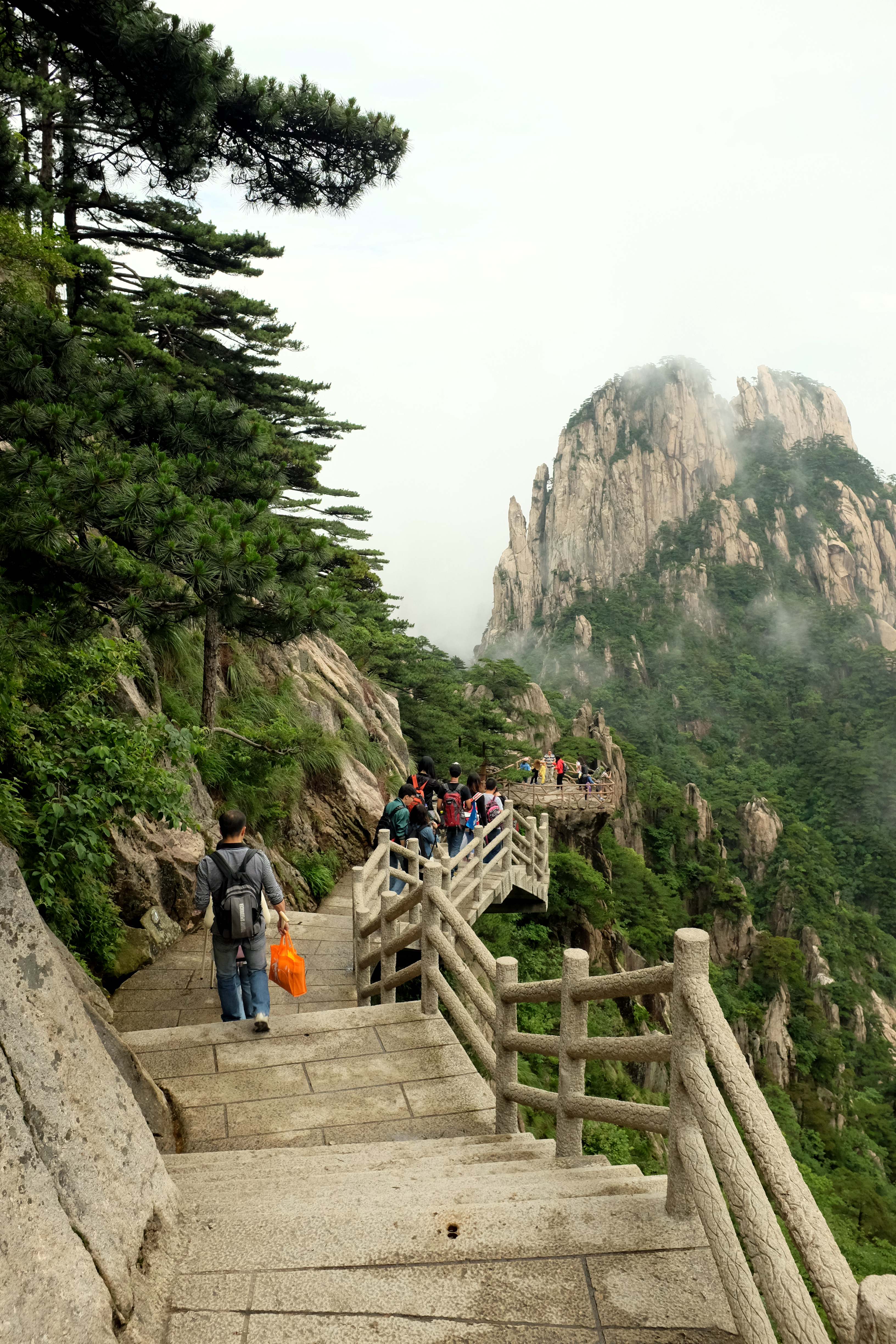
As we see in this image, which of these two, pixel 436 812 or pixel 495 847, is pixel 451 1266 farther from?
pixel 495 847

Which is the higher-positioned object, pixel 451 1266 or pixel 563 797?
pixel 563 797

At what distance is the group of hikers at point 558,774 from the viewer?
2650 centimetres

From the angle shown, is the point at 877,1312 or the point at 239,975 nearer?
the point at 877,1312

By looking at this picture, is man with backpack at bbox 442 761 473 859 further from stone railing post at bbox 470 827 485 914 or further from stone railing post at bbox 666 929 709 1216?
stone railing post at bbox 666 929 709 1216

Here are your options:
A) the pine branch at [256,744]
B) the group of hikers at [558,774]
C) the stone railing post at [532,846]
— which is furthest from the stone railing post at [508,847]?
the group of hikers at [558,774]

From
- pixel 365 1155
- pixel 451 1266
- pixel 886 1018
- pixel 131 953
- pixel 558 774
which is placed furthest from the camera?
pixel 886 1018

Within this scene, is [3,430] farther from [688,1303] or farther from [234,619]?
[688,1303]

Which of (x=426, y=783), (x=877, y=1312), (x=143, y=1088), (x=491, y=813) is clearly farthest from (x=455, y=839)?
(x=877, y=1312)

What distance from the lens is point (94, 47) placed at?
145 inches

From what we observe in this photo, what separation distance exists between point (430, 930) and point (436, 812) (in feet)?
23.2

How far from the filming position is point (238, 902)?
5.18 m

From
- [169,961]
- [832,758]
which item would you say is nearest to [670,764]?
[832,758]

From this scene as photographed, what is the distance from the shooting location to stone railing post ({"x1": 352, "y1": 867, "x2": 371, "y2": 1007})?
6941 mm

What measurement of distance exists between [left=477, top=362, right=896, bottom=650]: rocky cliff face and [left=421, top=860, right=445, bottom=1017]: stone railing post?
325 ft
